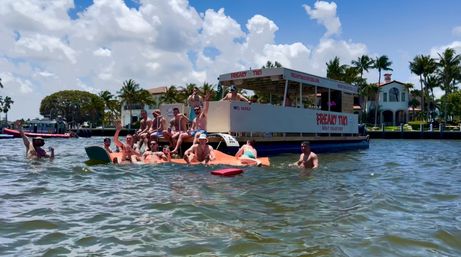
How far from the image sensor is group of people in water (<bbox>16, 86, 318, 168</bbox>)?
12830 mm

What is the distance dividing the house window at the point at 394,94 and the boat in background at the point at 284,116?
4990 cm

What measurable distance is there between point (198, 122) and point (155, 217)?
29.6ft

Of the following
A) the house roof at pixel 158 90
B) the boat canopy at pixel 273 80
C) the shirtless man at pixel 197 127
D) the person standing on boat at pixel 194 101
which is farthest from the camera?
the house roof at pixel 158 90

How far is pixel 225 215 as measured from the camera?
6.23m

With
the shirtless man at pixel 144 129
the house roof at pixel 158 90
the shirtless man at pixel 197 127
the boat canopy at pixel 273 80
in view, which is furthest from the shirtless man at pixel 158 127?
the house roof at pixel 158 90

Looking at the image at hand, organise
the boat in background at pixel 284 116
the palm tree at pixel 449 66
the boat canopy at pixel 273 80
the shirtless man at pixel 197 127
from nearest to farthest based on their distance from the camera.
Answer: the shirtless man at pixel 197 127 → the boat in background at pixel 284 116 → the boat canopy at pixel 273 80 → the palm tree at pixel 449 66

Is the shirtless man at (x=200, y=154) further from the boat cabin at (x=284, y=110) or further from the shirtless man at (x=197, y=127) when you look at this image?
the boat cabin at (x=284, y=110)

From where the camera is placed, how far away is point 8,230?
17.3ft

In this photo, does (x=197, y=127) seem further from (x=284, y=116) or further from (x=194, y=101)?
(x=284, y=116)

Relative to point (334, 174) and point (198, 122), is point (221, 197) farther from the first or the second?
point (198, 122)

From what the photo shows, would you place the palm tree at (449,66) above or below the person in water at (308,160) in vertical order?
above

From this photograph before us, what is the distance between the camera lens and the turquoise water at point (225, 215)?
15.5 feet

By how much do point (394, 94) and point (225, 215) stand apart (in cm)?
7096

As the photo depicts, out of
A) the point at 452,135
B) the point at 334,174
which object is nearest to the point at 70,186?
the point at 334,174
